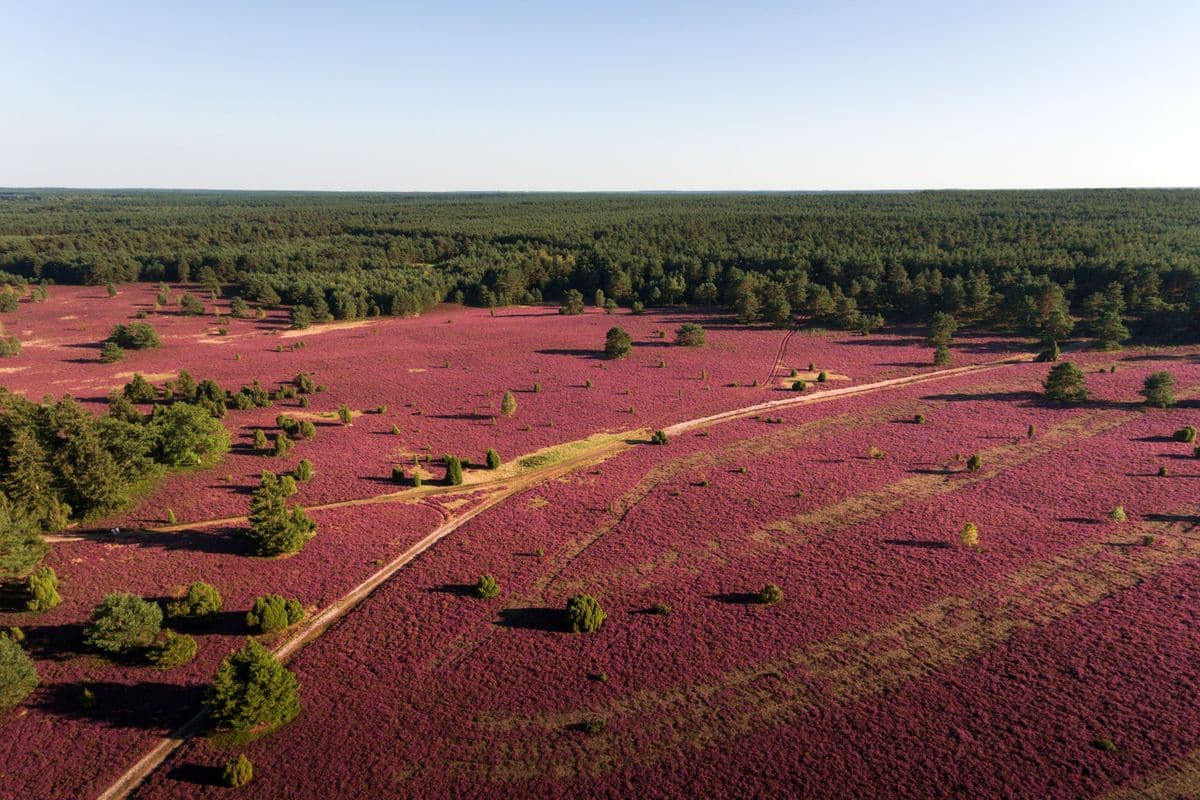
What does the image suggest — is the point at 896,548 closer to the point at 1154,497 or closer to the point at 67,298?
the point at 1154,497

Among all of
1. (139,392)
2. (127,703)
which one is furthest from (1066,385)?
(139,392)

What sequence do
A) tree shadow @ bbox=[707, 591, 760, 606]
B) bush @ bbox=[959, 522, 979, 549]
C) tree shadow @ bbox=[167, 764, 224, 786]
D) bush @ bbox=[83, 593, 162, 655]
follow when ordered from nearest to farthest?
tree shadow @ bbox=[167, 764, 224, 786]
bush @ bbox=[83, 593, 162, 655]
tree shadow @ bbox=[707, 591, 760, 606]
bush @ bbox=[959, 522, 979, 549]

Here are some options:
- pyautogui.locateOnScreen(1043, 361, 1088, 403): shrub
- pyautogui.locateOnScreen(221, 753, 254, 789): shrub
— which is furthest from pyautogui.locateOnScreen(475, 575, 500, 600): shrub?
pyautogui.locateOnScreen(1043, 361, 1088, 403): shrub

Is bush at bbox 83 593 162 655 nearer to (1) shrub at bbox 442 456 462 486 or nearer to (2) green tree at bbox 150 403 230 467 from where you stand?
(1) shrub at bbox 442 456 462 486

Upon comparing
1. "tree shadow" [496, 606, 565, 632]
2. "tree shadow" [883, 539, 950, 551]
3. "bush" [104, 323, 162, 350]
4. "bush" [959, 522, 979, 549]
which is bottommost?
"tree shadow" [496, 606, 565, 632]

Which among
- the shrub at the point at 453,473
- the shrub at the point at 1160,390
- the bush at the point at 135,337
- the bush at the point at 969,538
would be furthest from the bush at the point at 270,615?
the bush at the point at 135,337

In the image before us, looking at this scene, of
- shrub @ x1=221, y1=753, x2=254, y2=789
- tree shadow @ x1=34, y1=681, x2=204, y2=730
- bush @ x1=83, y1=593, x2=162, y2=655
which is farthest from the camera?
bush @ x1=83, y1=593, x2=162, y2=655

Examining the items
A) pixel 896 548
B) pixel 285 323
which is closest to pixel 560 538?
pixel 896 548

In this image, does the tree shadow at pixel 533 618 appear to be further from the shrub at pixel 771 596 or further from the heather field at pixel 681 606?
the shrub at pixel 771 596
